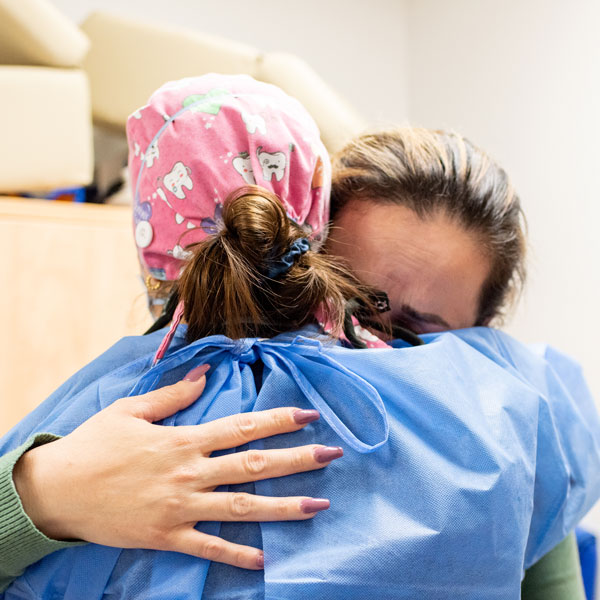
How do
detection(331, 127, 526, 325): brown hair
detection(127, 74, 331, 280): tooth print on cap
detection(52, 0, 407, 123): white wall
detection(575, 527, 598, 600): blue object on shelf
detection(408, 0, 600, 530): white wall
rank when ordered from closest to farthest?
detection(127, 74, 331, 280): tooth print on cap → detection(331, 127, 526, 325): brown hair → detection(575, 527, 598, 600): blue object on shelf → detection(408, 0, 600, 530): white wall → detection(52, 0, 407, 123): white wall

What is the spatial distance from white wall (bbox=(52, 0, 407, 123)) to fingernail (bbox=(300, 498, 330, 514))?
1637mm

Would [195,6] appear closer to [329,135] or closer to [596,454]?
[329,135]

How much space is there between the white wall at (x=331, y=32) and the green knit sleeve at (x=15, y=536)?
61.0 inches

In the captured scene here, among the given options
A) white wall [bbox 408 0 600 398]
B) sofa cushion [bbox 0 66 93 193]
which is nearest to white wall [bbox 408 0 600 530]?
white wall [bbox 408 0 600 398]

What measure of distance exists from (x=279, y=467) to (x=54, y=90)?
1.05 m

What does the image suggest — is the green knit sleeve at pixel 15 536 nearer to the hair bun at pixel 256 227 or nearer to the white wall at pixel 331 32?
the hair bun at pixel 256 227

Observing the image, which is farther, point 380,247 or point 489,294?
point 489,294

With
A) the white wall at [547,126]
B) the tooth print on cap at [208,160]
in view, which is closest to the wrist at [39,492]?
the tooth print on cap at [208,160]

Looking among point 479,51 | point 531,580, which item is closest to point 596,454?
point 531,580

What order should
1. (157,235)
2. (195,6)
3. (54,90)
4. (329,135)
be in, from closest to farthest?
(157,235), (54,90), (329,135), (195,6)

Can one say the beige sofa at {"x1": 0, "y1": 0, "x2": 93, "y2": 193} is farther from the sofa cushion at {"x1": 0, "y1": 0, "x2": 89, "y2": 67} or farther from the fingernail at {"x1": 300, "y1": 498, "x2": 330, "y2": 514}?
the fingernail at {"x1": 300, "y1": 498, "x2": 330, "y2": 514}

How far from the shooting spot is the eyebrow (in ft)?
2.31

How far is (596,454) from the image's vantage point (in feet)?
2.42

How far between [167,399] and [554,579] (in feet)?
1.66
